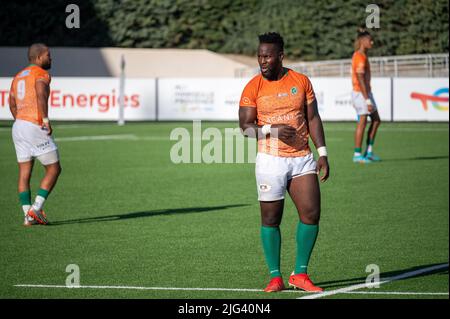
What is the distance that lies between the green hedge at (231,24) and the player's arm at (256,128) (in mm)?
49819

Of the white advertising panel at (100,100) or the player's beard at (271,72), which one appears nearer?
the player's beard at (271,72)

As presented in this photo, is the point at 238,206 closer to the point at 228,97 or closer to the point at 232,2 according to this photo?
the point at 228,97

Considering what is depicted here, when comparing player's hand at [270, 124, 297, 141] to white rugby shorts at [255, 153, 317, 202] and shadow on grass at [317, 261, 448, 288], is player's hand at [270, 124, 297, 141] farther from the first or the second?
shadow on grass at [317, 261, 448, 288]

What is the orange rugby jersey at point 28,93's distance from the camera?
12.8 m

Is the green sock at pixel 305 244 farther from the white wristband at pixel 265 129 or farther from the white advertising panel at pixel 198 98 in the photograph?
the white advertising panel at pixel 198 98

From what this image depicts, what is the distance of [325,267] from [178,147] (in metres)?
17.5

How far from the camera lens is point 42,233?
12.6 metres

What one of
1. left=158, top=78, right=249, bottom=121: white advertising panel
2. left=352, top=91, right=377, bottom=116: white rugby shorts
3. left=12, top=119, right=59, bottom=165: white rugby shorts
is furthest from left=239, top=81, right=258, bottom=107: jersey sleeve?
left=158, top=78, right=249, bottom=121: white advertising panel

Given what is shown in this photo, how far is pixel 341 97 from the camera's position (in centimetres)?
3731

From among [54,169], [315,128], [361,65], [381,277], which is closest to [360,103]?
[361,65]

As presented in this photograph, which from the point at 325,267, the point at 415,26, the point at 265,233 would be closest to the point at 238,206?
the point at 325,267

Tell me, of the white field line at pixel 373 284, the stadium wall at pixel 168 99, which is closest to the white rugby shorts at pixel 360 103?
the white field line at pixel 373 284

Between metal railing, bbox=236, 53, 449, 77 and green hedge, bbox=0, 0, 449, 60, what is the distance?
14.2 ft
